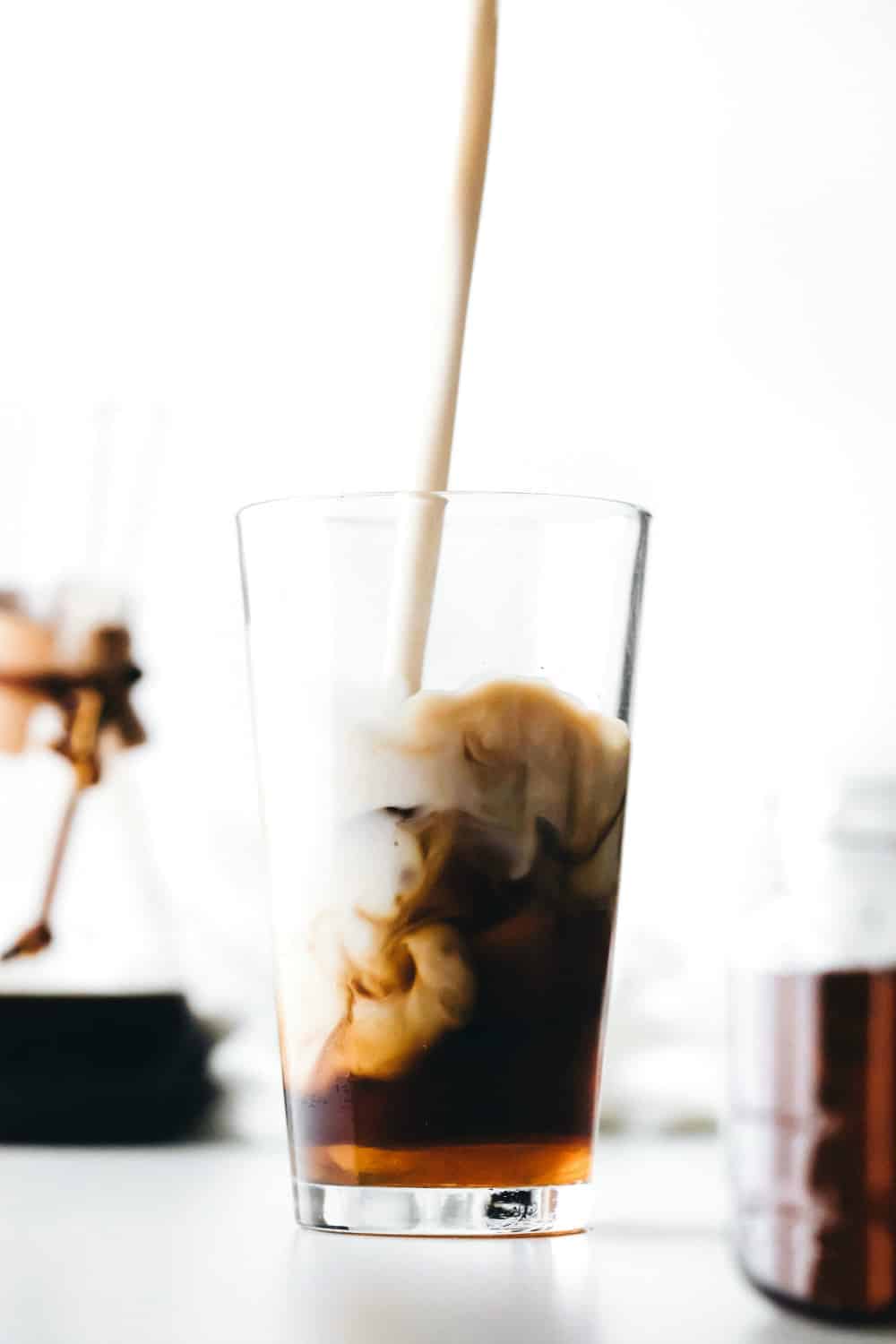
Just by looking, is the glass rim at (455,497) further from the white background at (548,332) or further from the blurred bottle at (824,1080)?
the white background at (548,332)

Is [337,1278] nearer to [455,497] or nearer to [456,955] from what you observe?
[456,955]

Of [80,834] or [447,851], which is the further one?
[80,834]

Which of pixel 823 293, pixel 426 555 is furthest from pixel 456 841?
pixel 823 293

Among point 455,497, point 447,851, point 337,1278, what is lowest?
point 337,1278

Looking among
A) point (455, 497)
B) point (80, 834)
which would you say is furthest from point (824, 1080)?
point (80, 834)

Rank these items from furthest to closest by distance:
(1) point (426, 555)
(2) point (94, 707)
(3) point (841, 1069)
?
(2) point (94, 707), (1) point (426, 555), (3) point (841, 1069)

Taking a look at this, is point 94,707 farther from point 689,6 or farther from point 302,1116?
point 689,6

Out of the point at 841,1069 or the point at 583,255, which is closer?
the point at 841,1069

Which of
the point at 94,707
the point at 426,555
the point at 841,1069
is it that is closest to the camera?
the point at 841,1069
